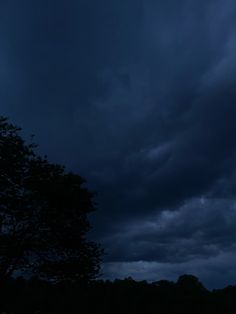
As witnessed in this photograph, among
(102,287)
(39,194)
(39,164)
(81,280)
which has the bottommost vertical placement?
(81,280)

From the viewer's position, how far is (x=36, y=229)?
35.4 meters

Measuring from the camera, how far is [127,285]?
306 feet

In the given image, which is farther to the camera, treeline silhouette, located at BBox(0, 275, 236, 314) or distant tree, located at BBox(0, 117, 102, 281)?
treeline silhouette, located at BBox(0, 275, 236, 314)

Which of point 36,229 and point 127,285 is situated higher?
point 127,285

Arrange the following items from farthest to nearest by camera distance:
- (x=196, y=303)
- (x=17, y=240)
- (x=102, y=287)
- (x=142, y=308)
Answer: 1. (x=102, y=287)
2. (x=142, y=308)
3. (x=196, y=303)
4. (x=17, y=240)

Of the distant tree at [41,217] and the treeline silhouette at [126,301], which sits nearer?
the distant tree at [41,217]

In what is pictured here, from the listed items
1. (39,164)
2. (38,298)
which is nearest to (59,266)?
(39,164)

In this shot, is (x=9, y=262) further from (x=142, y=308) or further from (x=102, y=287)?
(x=102, y=287)

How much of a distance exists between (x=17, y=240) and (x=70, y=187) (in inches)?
247

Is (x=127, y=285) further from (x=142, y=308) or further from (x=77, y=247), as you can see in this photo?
(x=77, y=247)

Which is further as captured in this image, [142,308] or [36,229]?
[142,308]

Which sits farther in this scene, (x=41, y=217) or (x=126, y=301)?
(x=126, y=301)

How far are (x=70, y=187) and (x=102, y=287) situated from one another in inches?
2246

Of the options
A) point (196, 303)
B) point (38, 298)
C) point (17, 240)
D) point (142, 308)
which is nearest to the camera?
point (17, 240)
